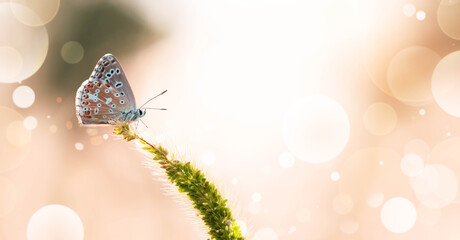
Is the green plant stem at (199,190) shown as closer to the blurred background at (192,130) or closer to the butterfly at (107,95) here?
the butterfly at (107,95)

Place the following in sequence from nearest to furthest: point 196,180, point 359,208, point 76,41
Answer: point 196,180 → point 359,208 → point 76,41

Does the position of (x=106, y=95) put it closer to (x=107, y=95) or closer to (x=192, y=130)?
(x=107, y=95)

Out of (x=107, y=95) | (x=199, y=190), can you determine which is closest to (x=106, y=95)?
(x=107, y=95)

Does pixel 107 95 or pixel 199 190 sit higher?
pixel 107 95

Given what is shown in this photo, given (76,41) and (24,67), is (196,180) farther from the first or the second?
(24,67)

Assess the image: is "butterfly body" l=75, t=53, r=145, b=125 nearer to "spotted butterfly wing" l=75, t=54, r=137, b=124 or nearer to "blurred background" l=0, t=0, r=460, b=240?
"spotted butterfly wing" l=75, t=54, r=137, b=124

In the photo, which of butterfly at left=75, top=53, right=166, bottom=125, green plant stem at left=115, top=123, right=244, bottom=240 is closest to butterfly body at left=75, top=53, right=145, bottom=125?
butterfly at left=75, top=53, right=166, bottom=125

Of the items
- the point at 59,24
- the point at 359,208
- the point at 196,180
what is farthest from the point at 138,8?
the point at 196,180
